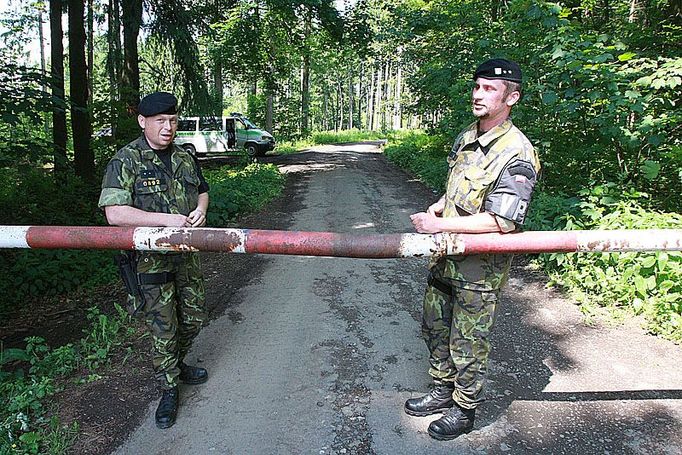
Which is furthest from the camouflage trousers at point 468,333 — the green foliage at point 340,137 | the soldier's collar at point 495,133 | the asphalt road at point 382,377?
the green foliage at point 340,137

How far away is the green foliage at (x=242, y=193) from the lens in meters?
8.26

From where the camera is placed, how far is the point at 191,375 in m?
3.31

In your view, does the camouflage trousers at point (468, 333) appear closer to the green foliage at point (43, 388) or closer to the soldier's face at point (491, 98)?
the soldier's face at point (491, 98)

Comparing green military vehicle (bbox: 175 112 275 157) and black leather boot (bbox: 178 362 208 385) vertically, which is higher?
green military vehicle (bbox: 175 112 275 157)

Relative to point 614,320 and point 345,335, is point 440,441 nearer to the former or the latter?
point 345,335

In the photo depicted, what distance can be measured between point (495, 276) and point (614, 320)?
2438mm

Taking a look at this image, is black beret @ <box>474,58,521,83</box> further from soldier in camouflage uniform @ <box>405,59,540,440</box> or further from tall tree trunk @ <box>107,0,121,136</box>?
tall tree trunk @ <box>107,0,121,136</box>

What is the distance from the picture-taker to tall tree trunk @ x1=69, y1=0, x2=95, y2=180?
786 cm

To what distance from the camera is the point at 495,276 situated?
2629 mm

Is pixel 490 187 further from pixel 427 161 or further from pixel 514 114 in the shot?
pixel 427 161

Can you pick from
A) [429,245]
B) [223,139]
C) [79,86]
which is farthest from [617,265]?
[223,139]

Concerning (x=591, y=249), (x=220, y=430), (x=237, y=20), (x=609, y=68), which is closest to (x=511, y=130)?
(x=591, y=249)

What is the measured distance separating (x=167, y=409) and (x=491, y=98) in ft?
8.78

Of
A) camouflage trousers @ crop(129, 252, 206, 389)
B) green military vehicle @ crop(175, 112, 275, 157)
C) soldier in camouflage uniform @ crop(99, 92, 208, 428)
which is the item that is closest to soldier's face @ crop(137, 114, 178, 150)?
soldier in camouflage uniform @ crop(99, 92, 208, 428)
